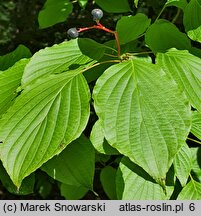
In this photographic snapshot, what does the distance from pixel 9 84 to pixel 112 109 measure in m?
0.30

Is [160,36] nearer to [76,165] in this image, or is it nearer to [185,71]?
[185,71]

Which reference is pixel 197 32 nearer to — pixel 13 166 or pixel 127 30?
pixel 127 30

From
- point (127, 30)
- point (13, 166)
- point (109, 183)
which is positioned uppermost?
point (127, 30)

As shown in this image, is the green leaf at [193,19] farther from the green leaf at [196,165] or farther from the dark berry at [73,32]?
the green leaf at [196,165]

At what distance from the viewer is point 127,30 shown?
1.10 m

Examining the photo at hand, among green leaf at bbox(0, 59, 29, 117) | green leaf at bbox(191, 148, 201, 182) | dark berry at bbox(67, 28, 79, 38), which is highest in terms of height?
dark berry at bbox(67, 28, 79, 38)

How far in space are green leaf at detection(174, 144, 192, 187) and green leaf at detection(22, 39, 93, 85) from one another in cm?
32

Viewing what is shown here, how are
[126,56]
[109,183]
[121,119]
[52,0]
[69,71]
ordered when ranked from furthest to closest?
1. [109,183]
2. [52,0]
3. [126,56]
4. [69,71]
5. [121,119]

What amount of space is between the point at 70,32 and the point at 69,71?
12 cm

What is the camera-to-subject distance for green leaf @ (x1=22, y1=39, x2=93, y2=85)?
99cm

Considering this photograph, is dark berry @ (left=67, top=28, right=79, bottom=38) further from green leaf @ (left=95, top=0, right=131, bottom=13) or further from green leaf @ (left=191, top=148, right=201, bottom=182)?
green leaf @ (left=191, top=148, right=201, bottom=182)


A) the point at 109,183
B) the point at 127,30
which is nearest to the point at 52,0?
the point at 127,30

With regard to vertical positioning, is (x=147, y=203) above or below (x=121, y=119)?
below

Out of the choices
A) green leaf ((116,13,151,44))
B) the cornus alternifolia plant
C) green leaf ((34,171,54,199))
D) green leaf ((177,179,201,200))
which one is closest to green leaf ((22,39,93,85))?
the cornus alternifolia plant
